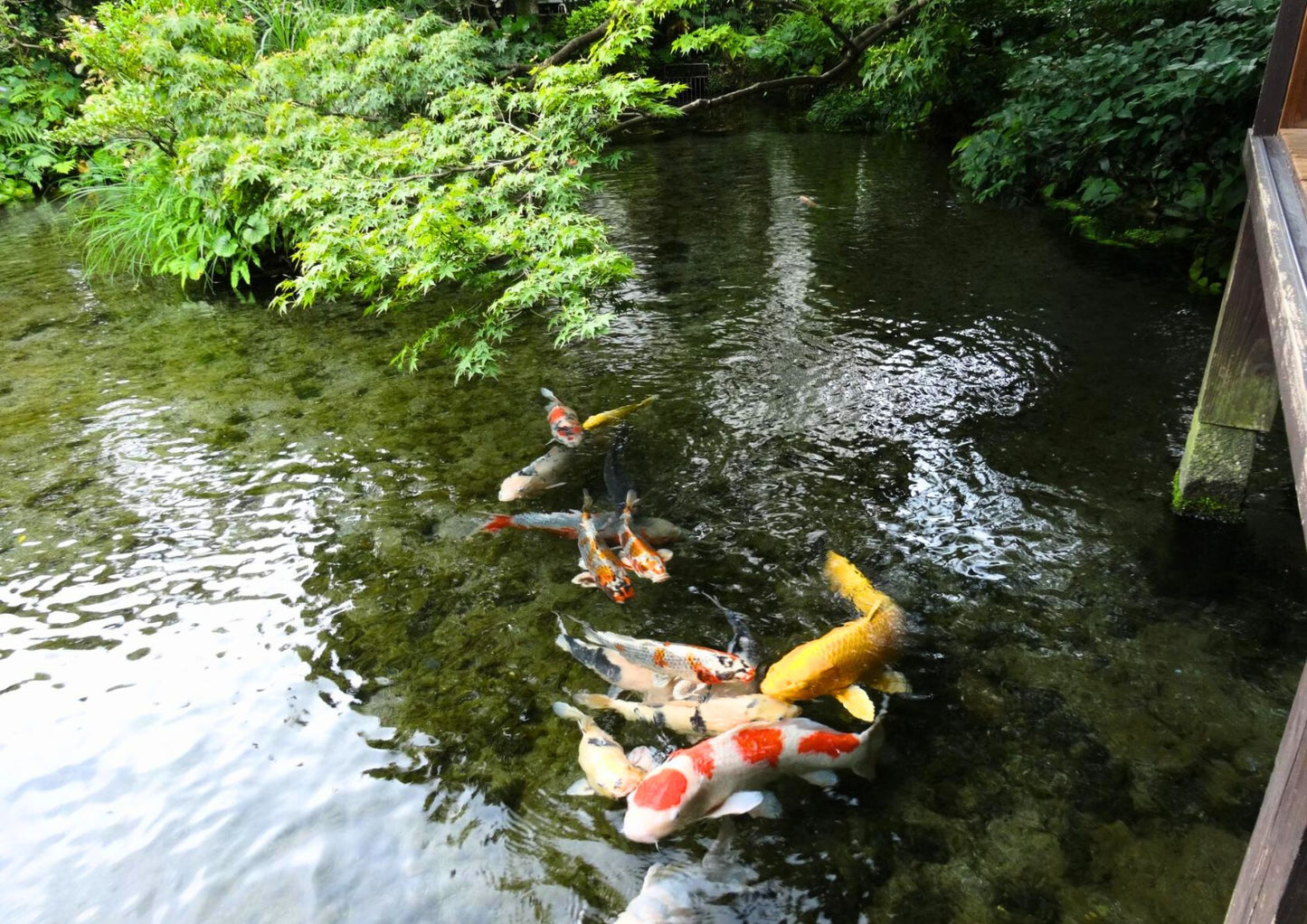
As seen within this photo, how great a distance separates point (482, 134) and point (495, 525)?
2733mm

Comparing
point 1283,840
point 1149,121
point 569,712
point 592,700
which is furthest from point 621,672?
point 1149,121

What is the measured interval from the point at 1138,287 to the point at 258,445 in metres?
7.95

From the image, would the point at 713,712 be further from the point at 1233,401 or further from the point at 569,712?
the point at 1233,401

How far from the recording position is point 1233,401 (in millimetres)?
3879

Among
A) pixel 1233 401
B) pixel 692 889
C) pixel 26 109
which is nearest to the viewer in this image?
pixel 692 889

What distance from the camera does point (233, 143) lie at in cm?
709

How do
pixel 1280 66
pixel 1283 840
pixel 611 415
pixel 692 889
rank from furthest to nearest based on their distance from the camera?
1. pixel 611 415
2. pixel 1280 66
3. pixel 692 889
4. pixel 1283 840

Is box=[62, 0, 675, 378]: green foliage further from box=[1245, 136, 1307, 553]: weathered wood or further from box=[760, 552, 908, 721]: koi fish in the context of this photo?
box=[1245, 136, 1307, 553]: weathered wood

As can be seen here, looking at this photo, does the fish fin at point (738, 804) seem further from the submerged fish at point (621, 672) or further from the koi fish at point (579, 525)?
the koi fish at point (579, 525)

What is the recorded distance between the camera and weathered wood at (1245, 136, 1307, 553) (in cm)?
148

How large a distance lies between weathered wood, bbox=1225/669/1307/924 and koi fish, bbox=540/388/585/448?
4.39 m

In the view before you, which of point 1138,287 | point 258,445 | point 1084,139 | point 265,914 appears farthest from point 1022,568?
point 1084,139

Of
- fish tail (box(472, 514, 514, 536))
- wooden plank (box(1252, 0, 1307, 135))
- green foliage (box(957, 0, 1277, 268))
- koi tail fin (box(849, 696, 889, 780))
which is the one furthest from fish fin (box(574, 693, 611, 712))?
green foliage (box(957, 0, 1277, 268))

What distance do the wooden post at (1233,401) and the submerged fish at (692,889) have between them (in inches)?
127
